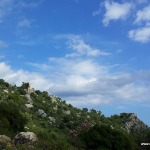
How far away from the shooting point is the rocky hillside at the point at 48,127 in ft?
116

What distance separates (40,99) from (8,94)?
835cm

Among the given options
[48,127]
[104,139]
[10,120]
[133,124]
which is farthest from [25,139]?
[133,124]

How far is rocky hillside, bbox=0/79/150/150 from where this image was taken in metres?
35.4

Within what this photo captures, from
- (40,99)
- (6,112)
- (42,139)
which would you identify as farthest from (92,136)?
(40,99)

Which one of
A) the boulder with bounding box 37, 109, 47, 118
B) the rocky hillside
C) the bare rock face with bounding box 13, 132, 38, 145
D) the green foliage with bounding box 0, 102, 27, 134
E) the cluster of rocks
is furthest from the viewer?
the cluster of rocks

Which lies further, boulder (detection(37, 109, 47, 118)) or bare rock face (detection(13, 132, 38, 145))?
boulder (detection(37, 109, 47, 118))

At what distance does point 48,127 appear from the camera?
49.2 m

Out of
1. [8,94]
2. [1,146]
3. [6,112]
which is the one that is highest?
[8,94]

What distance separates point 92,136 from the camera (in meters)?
42.5

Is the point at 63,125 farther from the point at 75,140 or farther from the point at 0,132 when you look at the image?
the point at 0,132

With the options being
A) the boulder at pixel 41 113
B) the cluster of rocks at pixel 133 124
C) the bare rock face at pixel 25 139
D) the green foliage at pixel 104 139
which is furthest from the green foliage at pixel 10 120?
the cluster of rocks at pixel 133 124

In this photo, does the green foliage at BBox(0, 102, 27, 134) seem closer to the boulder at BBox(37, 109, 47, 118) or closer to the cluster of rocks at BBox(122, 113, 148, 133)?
the boulder at BBox(37, 109, 47, 118)

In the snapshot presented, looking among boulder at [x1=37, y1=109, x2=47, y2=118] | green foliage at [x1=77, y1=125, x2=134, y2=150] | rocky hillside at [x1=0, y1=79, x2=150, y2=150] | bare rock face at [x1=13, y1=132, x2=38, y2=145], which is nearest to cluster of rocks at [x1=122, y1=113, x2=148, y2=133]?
rocky hillside at [x1=0, y1=79, x2=150, y2=150]

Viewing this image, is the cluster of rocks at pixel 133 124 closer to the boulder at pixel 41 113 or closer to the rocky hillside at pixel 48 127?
the rocky hillside at pixel 48 127
